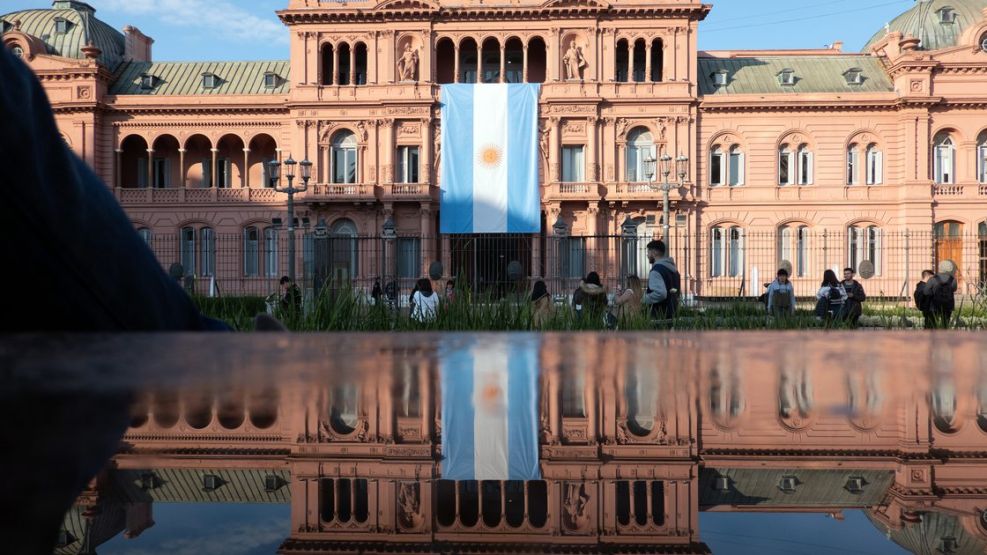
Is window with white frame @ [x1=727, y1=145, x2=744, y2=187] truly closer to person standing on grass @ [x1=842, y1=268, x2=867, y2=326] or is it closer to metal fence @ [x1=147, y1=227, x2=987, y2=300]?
metal fence @ [x1=147, y1=227, x2=987, y2=300]

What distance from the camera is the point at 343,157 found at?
2627 cm

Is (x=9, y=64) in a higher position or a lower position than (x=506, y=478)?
higher

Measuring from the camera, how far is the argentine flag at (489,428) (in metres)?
0.70

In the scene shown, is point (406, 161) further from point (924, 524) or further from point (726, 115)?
point (924, 524)

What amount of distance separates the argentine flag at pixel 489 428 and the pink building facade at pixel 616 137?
76.9 ft

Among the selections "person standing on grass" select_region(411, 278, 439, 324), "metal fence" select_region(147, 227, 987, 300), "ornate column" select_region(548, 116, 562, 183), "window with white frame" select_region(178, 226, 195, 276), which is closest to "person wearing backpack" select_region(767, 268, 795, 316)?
"person standing on grass" select_region(411, 278, 439, 324)

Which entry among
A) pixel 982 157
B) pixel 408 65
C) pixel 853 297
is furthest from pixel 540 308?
pixel 982 157

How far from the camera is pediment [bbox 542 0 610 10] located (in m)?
25.1

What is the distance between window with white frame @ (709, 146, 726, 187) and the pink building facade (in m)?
0.07

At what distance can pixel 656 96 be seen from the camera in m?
25.3

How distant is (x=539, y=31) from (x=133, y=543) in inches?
1048

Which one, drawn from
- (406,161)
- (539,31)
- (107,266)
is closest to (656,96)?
(539,31)

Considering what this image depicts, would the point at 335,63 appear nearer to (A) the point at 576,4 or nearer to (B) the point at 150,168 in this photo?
(B) the point at 150,168

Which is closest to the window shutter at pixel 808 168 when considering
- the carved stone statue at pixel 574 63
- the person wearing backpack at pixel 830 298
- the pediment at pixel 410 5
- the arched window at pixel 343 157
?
the carved stone statue at pixel 574 63
